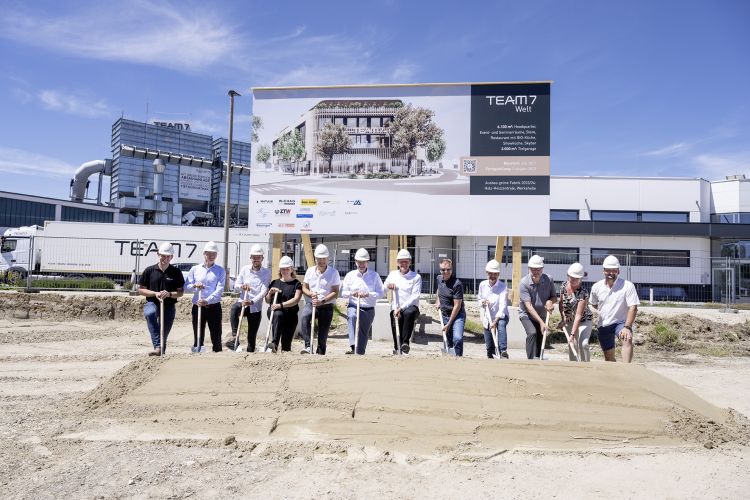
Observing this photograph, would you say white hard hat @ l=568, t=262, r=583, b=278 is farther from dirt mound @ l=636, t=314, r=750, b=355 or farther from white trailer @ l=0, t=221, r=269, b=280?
white trailer @ l=0, t=221, r=269, b=280

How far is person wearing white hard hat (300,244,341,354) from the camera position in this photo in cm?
738

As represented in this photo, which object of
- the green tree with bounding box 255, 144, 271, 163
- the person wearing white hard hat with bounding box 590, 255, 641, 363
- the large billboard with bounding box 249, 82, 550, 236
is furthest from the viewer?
the green tree with bounding box 255, 144, 271, 163

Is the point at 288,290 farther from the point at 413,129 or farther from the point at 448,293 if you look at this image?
the point at 413,129

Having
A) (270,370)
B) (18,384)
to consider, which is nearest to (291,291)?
(270,370)

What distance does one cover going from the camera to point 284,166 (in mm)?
10766

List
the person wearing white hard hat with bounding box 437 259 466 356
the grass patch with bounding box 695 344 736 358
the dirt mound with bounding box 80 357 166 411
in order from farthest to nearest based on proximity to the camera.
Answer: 1. the grass patch with bounding box 695 344 736 358
2. the person wearing white hard hat with bounding box 437 259 466 356
3. the dirt mound with bounding box 80 357 166 411

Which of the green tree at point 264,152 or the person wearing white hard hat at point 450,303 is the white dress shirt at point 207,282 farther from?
the green tree at point 264,152

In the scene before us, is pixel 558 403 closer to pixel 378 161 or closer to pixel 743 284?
pixel 378 161

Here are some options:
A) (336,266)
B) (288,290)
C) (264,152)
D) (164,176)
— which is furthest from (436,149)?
(164,176)

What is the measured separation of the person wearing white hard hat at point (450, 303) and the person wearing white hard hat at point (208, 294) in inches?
122

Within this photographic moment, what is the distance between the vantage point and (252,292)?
7543 millimetres

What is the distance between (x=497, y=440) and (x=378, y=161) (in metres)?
6.94

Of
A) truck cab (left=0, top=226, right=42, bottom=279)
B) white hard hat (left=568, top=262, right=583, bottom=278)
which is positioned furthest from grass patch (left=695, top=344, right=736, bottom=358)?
truck cab (left=0, top=226, right=42, bottom=279)

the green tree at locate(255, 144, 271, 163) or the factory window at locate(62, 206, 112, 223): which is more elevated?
the factory window at locate(62, 206, 112, 223)
